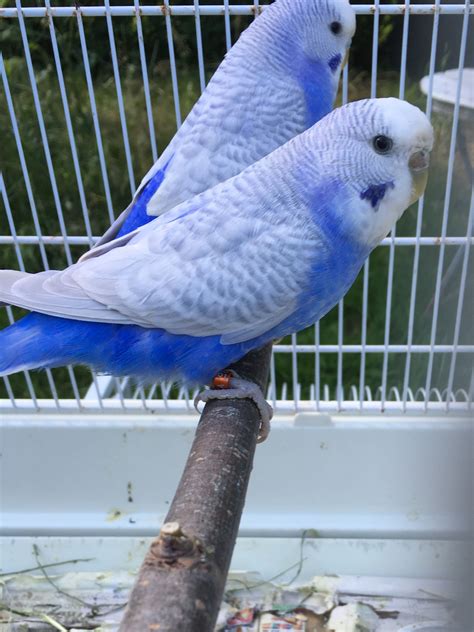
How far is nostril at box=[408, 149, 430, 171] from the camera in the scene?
685 mm

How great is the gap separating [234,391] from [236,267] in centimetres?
12

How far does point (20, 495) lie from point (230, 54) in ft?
2.39

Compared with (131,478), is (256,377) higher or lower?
higher

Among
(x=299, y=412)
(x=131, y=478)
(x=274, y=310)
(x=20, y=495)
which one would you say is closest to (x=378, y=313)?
(x=299, y=412)

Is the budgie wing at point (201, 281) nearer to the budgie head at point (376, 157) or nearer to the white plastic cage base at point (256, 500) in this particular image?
the budgie head at point (376, 157)

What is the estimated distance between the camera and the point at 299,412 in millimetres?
1212

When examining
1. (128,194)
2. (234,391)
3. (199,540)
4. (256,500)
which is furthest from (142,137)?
(199,540)

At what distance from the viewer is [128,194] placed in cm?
192

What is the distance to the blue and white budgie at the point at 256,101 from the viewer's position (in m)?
0.90

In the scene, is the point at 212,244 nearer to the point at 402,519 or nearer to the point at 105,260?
the point at 105,260

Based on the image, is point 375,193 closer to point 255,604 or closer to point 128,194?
point 255,604

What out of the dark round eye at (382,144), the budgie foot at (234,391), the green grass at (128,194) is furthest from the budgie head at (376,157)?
the green grass at (128,194)

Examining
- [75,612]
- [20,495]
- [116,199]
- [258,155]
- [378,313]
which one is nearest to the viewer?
[258,155]

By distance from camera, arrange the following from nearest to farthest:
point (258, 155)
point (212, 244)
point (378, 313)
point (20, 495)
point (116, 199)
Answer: point (212, 244)
point (258, 155)
point (20, 495)
point (378, 313)
point (116, 199)
